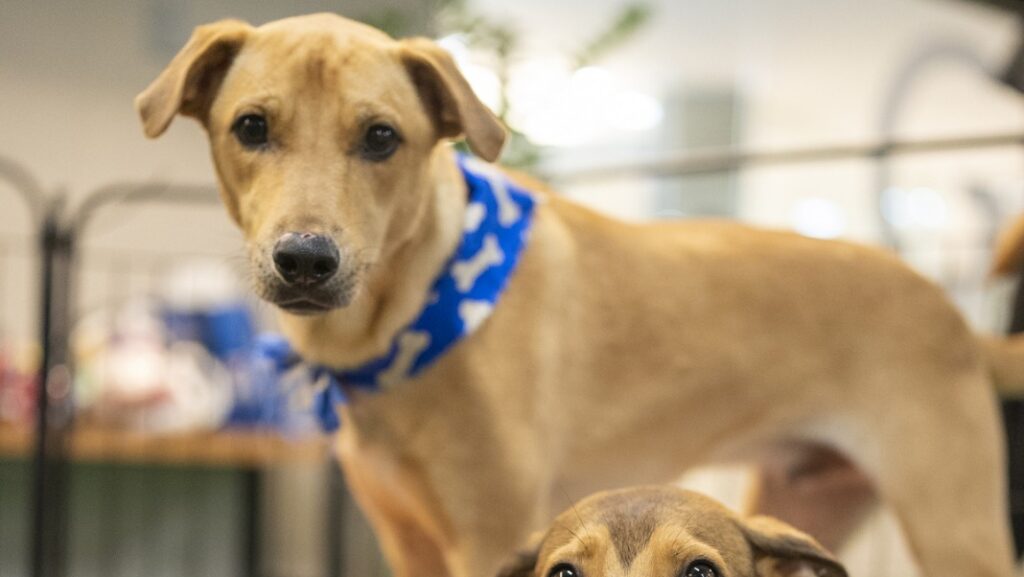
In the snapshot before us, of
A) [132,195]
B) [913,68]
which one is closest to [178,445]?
[132,195]

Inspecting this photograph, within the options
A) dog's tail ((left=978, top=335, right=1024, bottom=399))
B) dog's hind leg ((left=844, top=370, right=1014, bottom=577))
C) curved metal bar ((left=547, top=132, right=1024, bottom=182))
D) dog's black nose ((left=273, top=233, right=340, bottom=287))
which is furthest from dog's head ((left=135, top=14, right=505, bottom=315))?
curved metal bar ((left=547, top=132, right=1024, bottom=182))

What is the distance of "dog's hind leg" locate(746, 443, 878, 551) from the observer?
151cm

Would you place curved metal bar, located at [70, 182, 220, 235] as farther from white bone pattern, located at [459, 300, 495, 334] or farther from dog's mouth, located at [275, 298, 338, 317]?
dog's mouth, located at [275, 298, 338, 317]

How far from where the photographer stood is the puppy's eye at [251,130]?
3.14 feet

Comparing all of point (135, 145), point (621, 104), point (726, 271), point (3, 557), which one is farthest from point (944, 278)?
point (3, 557)

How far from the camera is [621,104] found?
3.02m

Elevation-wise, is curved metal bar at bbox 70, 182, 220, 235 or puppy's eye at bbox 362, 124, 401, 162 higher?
puppy's eye at bbox 362, 124, 401, 162

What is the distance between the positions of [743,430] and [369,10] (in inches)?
29.7

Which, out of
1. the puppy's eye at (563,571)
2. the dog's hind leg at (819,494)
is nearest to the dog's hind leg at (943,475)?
the dog's hind leg at (819,494)

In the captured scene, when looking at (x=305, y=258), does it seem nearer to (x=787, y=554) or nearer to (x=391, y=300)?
(x=391, y=300)

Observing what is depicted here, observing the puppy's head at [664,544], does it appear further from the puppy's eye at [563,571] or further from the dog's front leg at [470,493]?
the dog's front leg at [470,493]

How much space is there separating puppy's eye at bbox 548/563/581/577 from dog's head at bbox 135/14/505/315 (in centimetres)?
30

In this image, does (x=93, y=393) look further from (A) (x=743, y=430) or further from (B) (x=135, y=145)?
(A) (x=743, y=430)

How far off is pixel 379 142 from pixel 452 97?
0.10m
